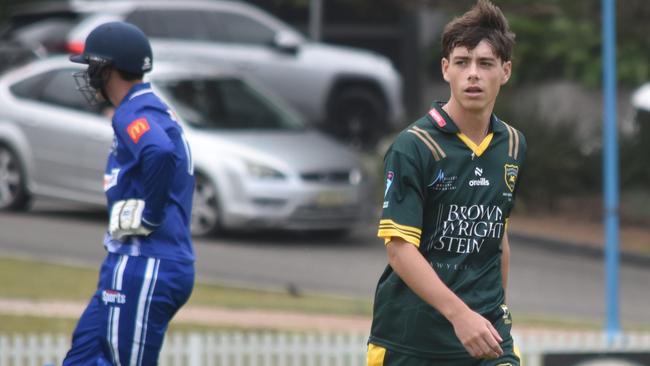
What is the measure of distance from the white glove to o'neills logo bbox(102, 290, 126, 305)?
0.22m

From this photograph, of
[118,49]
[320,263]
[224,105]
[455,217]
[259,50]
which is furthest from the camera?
[259,50]

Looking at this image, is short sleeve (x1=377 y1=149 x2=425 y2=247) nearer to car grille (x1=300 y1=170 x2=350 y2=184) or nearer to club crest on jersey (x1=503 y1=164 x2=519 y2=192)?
club crest on jersey (x1=503 y1=164 x2=519 y2=192)

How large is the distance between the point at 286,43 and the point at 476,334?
15156 mm

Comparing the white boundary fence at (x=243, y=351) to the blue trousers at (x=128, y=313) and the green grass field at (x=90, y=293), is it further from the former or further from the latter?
the green grass field at (x=90, y=293)

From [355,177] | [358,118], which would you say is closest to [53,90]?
[355,177]

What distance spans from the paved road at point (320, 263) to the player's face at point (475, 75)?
8159 millimetres

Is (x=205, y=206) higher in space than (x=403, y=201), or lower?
higher

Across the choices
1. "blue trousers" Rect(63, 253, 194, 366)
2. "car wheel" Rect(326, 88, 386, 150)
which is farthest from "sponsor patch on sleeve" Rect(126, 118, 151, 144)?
"car wheel" Rect(326, 88, 386, 150)

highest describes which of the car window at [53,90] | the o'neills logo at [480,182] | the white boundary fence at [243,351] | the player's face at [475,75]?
the car window at [53,90]

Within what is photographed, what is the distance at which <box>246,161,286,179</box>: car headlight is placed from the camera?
15.0 m

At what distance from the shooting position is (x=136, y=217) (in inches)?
233

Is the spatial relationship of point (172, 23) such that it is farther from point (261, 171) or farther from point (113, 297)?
point (113, 297)

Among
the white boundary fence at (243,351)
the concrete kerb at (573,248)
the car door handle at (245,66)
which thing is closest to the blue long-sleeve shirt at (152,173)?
the white boundary fence at (243,351)

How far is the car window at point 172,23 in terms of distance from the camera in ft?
63.2
